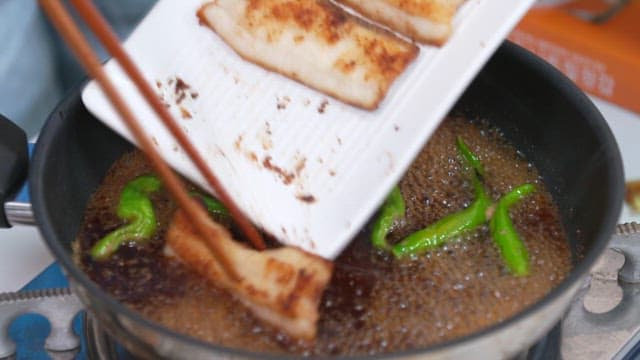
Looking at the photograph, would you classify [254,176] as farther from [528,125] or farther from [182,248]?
[528,125]

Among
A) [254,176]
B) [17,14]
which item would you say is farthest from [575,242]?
[17,14]

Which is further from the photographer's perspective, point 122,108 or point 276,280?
point 276,280

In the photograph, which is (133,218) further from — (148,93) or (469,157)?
(469,157)

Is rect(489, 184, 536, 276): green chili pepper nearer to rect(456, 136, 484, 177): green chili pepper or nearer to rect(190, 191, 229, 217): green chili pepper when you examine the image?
rect(456, 136, 484, 177): green chili pepper

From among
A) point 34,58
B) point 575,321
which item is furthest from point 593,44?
point 34,58

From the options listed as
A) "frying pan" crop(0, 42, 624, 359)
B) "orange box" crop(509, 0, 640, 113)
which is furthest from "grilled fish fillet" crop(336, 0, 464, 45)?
"orange box" crop(509, 0, 640, 113)
